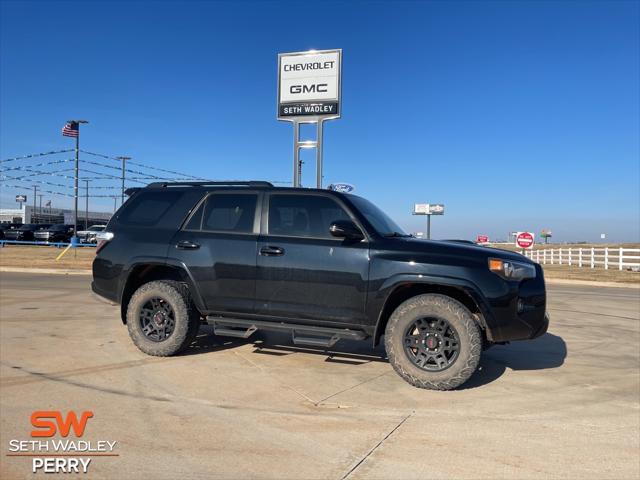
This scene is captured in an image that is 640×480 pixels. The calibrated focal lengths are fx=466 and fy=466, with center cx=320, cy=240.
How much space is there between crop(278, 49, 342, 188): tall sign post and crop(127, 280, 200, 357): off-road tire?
9.05 meters

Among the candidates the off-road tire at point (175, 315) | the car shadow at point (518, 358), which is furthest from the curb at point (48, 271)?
the car shadow at point (518, 358)

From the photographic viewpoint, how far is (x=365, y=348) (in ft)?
20.0

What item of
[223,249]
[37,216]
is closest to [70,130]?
[223,249]

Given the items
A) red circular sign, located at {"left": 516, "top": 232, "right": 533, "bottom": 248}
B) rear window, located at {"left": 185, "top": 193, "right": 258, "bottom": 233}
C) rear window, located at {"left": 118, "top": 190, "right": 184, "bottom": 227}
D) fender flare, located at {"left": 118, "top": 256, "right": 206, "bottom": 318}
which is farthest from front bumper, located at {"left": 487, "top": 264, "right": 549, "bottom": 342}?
red circular sign, located at {"left": 516, "top": 232, "right": 533, "bottom": 248}

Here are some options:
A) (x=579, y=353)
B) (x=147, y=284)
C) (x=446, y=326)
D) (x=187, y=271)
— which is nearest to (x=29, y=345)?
(x=147, y=284)

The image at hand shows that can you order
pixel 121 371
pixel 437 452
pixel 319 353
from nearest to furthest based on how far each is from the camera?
pixel 437 452 → pixel 121 371 → pixel 319 353

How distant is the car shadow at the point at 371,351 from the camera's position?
17.8 feet

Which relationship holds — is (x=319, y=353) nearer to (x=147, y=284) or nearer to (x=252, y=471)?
(x=147, y=284)

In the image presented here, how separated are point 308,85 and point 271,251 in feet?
34.8

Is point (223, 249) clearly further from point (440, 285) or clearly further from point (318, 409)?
point (440, 285)

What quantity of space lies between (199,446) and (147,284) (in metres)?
2.74

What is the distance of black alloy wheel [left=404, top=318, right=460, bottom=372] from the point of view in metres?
4.46

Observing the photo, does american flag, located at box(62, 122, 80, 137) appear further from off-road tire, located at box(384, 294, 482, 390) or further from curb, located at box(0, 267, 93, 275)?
off-road tire, located at box(384, 294, 482, 390)

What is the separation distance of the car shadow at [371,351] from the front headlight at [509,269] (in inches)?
46.9
